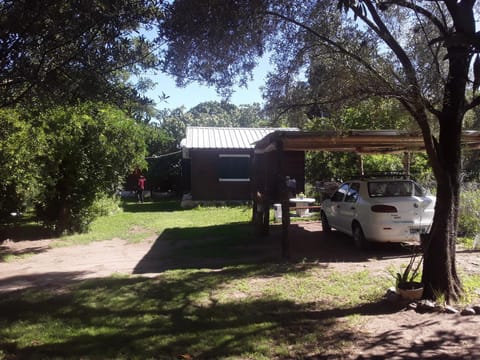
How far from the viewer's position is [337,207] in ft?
39.4

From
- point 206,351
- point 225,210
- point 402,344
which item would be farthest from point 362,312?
point 225,210

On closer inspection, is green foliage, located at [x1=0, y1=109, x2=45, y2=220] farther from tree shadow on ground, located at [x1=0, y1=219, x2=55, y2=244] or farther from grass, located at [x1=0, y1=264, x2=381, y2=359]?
grass, located at [x1=0, y1=264, x2=381, y2=359]

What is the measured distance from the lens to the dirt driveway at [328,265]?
499 cm

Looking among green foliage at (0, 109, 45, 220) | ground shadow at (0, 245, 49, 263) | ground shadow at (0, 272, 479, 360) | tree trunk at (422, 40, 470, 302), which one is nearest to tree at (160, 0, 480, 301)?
tree trunk at (422, 40, 470, 302)

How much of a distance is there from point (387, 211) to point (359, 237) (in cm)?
96

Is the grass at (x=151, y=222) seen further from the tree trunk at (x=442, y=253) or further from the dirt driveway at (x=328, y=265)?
the tree trunk at (x=442, y=253)

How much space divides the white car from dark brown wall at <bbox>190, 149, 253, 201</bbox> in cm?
1201

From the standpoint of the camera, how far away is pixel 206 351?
5004 millimetres

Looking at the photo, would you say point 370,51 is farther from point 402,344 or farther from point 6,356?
point 6,356

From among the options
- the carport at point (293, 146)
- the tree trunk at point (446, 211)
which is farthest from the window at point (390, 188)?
the tree trunk at point (446, 211)

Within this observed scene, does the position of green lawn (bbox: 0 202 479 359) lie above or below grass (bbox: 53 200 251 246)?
below

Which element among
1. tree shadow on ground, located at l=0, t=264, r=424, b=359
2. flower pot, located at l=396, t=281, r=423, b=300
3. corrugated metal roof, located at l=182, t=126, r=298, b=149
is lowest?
tree shadow on ground, located at l=0, t=264, r=424, b=359

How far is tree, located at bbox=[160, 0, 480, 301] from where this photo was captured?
620cm

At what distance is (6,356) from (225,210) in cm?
1568
